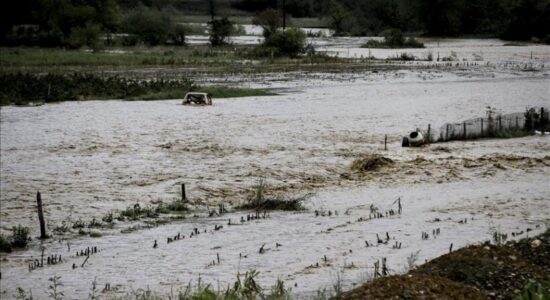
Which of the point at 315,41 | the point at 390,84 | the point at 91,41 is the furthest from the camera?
the point at 315,41

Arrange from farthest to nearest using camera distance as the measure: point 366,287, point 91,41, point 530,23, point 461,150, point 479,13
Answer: point 91,41 → point 479,13 → point 530,23 → point 461,150 → point 366,287

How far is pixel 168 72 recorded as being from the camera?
31.0 m

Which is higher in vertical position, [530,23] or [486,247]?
[530,23]

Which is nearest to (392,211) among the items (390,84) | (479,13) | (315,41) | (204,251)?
(204,251)

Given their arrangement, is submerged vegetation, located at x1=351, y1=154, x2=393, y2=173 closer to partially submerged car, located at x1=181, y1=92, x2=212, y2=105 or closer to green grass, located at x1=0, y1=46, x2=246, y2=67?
partially submerged car, located at x1=181, y1=92, x2=212, y2=105

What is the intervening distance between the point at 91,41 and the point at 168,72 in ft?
58.9

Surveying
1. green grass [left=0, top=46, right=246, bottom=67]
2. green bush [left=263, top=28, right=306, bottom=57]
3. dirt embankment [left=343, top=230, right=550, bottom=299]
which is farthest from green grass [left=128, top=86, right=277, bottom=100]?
dirt embankment [left=343, top=230, right=550, bottom=299]

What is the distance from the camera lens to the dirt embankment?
5062 millimetres

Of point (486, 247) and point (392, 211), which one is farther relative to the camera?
point (392, 211)

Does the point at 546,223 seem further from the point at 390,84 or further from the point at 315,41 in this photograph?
the point at 315,41

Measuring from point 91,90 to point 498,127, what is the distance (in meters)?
13.4

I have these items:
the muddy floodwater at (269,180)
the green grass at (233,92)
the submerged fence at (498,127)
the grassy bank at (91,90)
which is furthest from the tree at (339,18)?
the submerged fence at (498,127)

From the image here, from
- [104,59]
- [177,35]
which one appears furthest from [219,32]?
[104,59]

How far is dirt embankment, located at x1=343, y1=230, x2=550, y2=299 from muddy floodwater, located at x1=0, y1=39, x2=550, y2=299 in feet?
4.20
